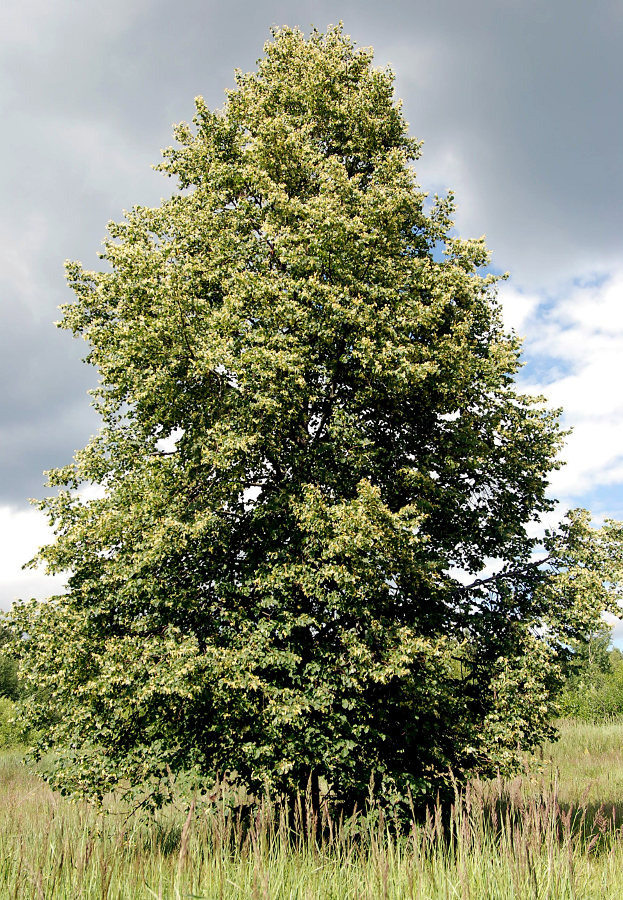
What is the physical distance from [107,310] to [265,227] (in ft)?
16.0

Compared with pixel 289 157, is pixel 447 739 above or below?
below

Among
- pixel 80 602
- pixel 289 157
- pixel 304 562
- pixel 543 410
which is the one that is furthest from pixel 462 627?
pixel 289 157

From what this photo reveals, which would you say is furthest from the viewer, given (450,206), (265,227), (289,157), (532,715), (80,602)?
(450,206)

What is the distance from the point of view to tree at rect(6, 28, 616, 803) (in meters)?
11.9

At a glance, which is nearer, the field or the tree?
the field

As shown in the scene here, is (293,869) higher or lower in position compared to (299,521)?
lower

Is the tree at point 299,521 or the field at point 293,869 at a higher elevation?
the tree at point 299,521

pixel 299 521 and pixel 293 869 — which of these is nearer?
pixel 293 869

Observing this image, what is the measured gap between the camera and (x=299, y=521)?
12289 millimetres

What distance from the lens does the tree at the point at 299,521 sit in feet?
39.1

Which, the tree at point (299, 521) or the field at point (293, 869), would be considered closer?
the field at point (293, 869)

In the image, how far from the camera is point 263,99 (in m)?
17.4

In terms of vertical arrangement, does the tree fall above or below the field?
above

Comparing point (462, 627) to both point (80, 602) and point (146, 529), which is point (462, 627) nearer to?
point (146, 529)
